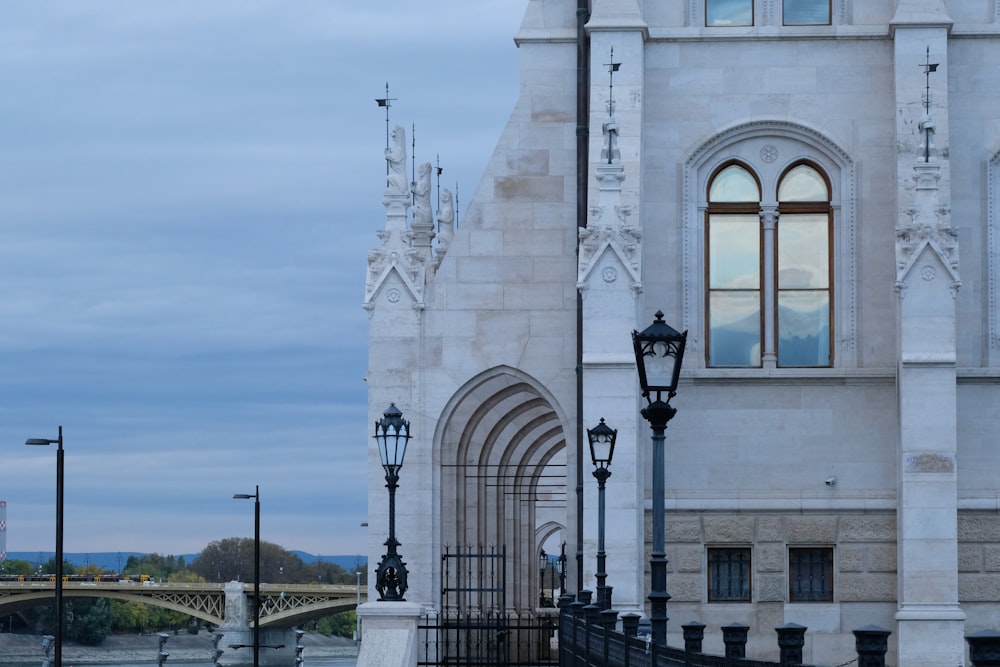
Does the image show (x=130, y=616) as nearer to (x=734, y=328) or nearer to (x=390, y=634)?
(x=734, y=328)

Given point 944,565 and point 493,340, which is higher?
point 493,340

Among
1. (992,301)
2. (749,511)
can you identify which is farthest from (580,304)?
(992,301)

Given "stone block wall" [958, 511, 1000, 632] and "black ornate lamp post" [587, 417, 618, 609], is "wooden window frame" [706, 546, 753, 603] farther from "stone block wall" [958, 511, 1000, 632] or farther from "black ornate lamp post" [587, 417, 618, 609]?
"black ornate lamp post" [587, 417, 618, 609]

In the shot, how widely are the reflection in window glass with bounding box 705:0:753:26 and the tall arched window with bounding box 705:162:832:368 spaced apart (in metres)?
2.65

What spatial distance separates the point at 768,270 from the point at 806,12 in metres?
4.84

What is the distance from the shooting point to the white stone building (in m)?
33.4

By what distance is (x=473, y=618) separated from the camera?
3753cm

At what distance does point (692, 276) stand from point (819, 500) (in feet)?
15.0

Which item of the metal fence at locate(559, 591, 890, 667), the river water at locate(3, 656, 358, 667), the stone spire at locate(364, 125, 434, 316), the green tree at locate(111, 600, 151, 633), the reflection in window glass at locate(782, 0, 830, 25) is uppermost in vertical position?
the reflection in window glass at locate(782, 0, 830, 25)

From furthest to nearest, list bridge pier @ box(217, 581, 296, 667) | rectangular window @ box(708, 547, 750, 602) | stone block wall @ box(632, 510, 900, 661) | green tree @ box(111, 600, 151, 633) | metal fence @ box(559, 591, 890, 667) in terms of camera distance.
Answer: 1. green tree @ box(111, 600, 151, 633)
2. bridge pier @ box(217, 581, 296, 667)
3. rectangular window @ box(708, 547, 750, 602)
4. stone block wall @ box(632, 510, 900, 661)
5. metal fence @ box(559, 591, 890, 667)

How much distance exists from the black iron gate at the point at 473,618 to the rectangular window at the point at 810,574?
14.8ft

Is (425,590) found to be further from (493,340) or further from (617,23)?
(617,23)

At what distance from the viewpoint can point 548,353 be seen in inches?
1416

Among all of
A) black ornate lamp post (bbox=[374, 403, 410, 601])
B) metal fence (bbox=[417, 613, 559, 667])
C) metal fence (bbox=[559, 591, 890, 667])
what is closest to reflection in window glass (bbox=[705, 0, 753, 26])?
metal fence (bbox=[417, 613, 559, 667])
